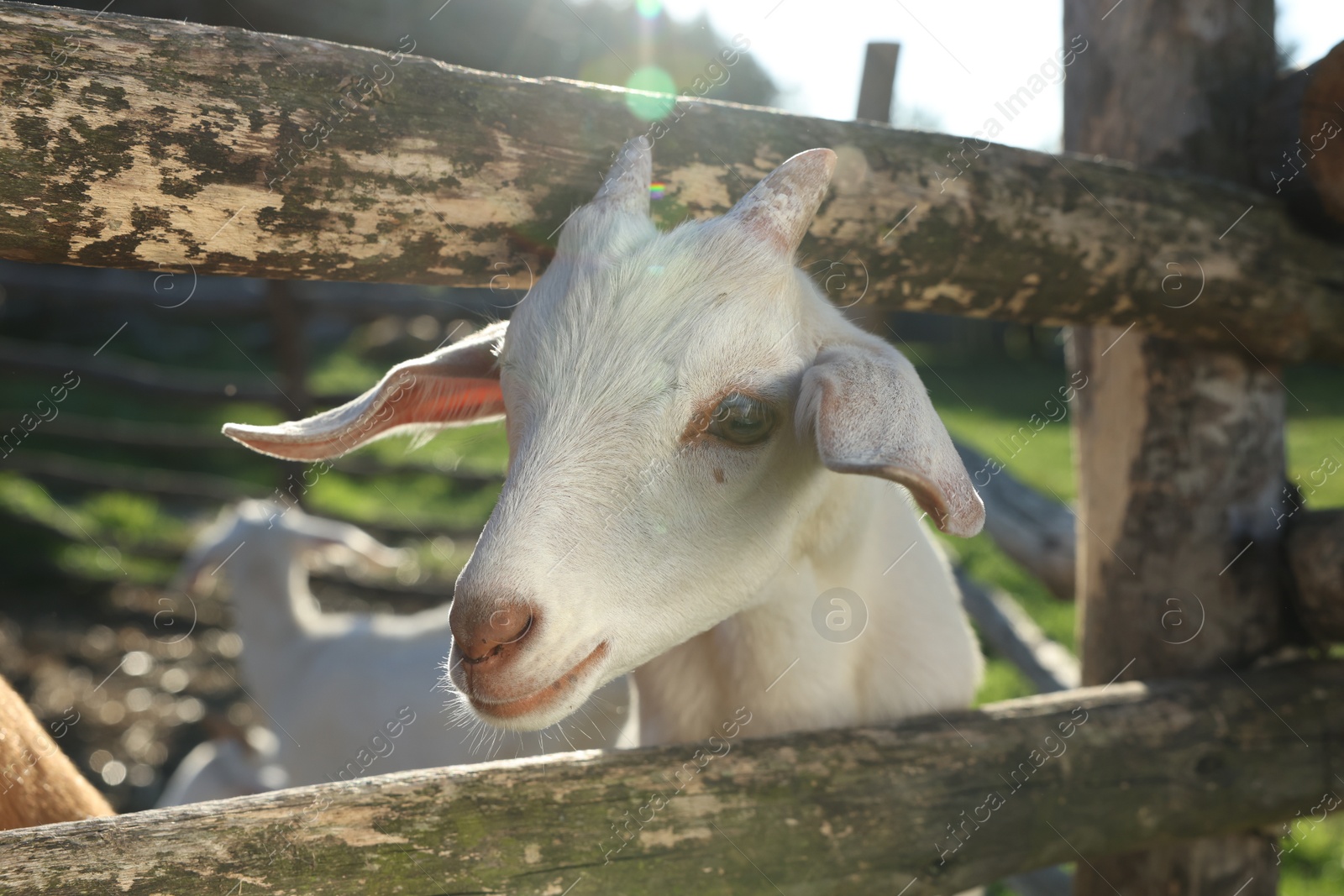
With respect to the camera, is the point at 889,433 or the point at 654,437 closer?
the point at 889,433

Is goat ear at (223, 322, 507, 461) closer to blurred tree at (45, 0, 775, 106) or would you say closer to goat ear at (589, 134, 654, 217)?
goat ear at (589, 134, 654, 217)

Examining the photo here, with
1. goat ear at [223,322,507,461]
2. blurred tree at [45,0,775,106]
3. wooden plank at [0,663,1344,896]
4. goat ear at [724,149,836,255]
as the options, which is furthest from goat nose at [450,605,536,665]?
blurred tree at [45,0,775,106]

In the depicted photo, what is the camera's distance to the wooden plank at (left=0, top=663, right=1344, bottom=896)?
135 cm

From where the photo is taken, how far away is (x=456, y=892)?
144cm

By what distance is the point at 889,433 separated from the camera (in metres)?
1.35

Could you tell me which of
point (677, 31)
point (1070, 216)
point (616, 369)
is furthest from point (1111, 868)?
point (677, 31)

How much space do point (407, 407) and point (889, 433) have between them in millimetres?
1062

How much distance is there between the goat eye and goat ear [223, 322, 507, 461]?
49 cm

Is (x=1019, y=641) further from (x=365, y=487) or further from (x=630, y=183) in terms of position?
(x=365, y=487)

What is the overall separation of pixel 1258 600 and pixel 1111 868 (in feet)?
2.85

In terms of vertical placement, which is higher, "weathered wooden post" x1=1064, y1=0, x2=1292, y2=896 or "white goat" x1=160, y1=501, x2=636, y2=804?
"weathered wooden post" x1=1064, y1=0, x2=1292, y2=896

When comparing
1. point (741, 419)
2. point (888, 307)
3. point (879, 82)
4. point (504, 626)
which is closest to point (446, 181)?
point (741, 419)

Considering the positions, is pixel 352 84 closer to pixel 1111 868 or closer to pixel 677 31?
pixel 1111 868

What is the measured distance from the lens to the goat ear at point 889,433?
130 centimetres
